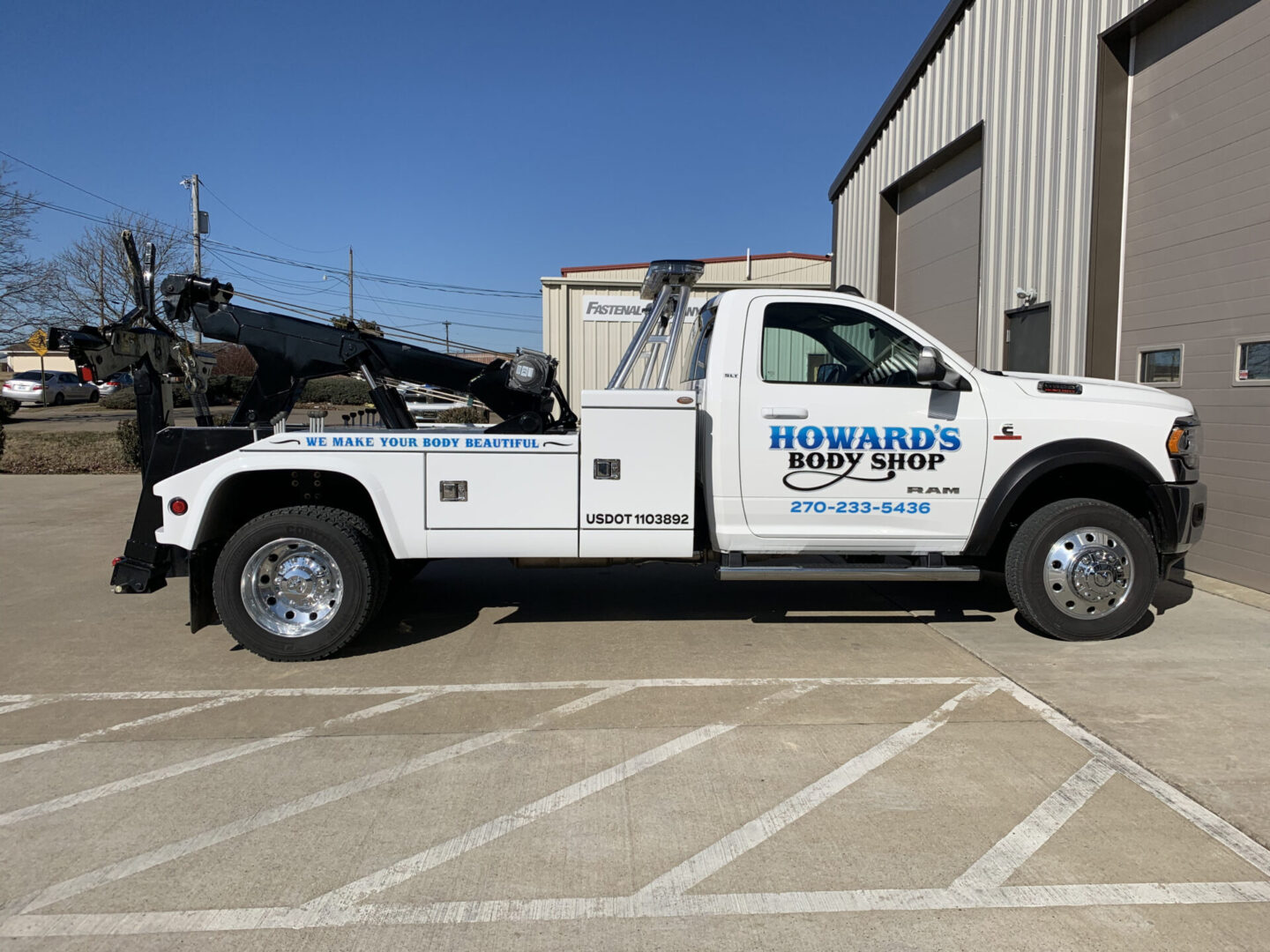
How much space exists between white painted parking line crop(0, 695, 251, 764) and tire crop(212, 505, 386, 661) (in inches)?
22.0

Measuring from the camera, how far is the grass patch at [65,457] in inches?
634

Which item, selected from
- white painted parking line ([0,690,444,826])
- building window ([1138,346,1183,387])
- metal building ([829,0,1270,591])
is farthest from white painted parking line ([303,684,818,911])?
building window ([1138,346,1183,387])

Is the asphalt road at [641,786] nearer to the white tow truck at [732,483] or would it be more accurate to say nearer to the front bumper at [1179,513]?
the white tow truck at [732,483]

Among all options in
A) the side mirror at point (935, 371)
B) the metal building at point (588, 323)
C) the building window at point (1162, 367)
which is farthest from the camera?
the metal building at point (588, 323)

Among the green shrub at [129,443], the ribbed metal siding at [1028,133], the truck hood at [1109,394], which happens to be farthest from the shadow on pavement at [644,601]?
the green shrub at [129,443]

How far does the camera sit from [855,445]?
570 cm

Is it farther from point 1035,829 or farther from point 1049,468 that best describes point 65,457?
point 1035,829

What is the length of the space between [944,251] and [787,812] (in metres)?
10.3

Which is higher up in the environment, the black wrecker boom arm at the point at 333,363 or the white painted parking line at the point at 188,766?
the black wrecker boom arm at the point at 333,363

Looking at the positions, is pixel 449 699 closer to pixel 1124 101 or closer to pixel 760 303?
pixel 760 303

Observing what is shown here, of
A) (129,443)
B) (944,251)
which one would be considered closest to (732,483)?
(944,251)

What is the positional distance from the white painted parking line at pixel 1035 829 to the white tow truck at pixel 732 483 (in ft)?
6.21

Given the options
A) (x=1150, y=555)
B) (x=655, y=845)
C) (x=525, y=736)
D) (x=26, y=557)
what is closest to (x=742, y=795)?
(x=655, y=845)

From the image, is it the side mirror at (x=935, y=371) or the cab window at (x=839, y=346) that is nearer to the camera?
the side mirror at (x=935, y=371)
